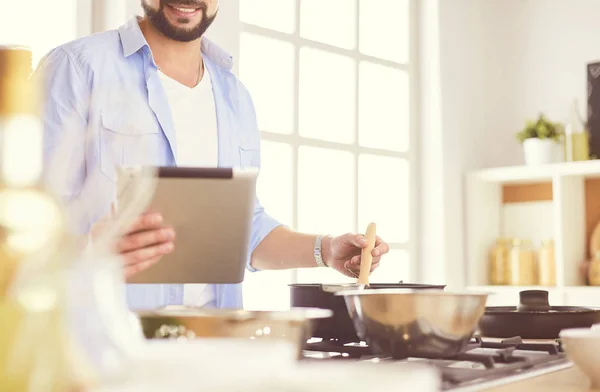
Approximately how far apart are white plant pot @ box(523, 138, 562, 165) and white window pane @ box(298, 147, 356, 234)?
87 cm

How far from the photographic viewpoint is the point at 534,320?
1.44 m

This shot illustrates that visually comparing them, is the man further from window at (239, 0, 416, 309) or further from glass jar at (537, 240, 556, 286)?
glass jar at (537, 240, 556, 286)

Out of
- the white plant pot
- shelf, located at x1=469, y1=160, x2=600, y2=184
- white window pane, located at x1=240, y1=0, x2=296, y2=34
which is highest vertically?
white window pane, located at x1=240, y1=0, x2=296, y2=34

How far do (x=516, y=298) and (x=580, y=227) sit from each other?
0.45 m

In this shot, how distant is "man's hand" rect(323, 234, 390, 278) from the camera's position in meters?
1.74

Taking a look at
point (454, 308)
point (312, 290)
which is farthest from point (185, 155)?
point (454, 308)

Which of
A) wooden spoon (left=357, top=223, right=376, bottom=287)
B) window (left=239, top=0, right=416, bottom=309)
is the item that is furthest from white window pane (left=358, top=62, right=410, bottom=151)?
wooden spoon (left=357, top=223, right=376, bottom=287)

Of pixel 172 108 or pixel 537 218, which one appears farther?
pixel 537 218

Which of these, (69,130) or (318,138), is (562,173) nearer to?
(318,138)

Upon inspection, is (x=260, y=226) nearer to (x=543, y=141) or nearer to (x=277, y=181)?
(x=277, y=181)

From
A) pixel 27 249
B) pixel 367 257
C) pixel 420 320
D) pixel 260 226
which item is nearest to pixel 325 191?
pixel 260 226

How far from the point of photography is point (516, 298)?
3625 millimetres

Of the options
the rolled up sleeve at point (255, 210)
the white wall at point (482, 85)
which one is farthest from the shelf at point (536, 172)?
the rolled up sleeve at point (255, 210)

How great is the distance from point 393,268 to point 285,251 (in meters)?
1.70
